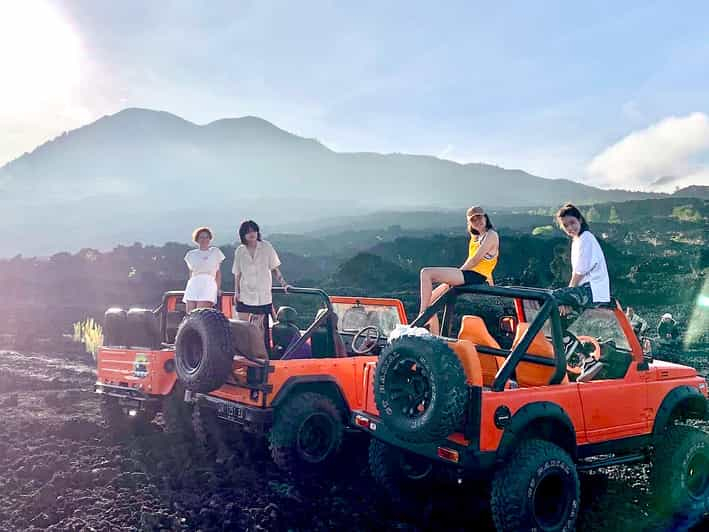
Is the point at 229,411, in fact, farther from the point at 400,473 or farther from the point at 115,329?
the point at 115,329

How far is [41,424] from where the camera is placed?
736 centimetres

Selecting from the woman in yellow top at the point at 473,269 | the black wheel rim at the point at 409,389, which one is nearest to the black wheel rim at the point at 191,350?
the woman in yellow top at the point at 473,269

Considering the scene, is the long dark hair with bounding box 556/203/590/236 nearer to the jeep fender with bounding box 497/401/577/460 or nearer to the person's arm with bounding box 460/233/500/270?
the person's arm with bounding box 460/233/500/270

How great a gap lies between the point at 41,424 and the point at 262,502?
154 inches

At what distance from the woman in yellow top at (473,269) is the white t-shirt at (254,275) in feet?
6.47

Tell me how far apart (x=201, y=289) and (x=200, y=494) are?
2.60 meters

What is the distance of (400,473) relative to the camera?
5191 millimetres

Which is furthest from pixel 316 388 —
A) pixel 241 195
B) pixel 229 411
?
pixel 241 195

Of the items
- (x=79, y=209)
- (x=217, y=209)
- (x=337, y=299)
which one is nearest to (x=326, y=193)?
(x=217, y=209)

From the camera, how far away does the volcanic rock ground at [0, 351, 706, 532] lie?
466 centimetres

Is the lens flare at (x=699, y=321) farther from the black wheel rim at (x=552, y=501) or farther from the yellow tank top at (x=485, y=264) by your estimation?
the black wheel rim at (x=552, y=501)

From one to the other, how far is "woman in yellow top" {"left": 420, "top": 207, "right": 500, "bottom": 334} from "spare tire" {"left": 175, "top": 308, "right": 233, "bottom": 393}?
6.10 feet

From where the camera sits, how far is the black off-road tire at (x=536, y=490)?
3842 millimetres

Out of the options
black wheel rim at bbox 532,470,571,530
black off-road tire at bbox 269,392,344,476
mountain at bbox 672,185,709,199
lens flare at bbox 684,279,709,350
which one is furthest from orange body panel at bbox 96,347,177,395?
mountain at bbox 672,185,709,199
